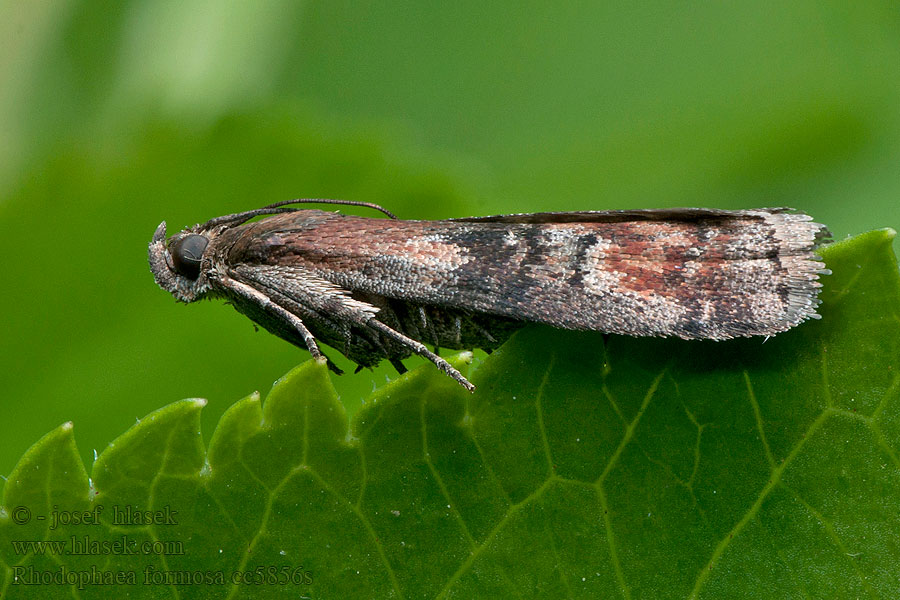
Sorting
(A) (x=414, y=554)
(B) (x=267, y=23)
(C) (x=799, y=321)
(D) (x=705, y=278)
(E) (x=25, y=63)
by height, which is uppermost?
(B) (x=267, y=23)

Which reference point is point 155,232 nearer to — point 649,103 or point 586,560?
point 586,560

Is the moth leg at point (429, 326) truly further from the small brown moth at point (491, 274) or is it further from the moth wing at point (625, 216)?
the moth wing at point (625, 216)

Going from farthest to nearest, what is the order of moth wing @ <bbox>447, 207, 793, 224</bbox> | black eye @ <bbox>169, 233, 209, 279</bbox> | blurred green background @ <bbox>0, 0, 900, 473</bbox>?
blurred green background @ <bbox>0, 0, 900, 473</bbox> < black eye @ <bbox>169, 233, 209, 279</bbox> < moth wing @ <bbox>447, 207, 793, 224</bbox>

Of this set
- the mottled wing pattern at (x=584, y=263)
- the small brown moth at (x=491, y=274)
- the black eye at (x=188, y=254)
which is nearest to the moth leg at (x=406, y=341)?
the small brown moth at (x=491, y=274)

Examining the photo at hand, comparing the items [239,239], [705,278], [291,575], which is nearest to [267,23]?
[239,239]

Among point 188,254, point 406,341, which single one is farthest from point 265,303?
point 406,341

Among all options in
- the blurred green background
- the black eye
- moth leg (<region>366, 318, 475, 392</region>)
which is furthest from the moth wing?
the black eye

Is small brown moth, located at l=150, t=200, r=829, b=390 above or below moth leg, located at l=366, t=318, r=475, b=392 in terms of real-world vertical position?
above

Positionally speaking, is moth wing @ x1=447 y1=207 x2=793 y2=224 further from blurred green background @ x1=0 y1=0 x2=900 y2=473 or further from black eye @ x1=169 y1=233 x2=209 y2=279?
black eye @ x1=169 y1=233 x2=209 y2=279
